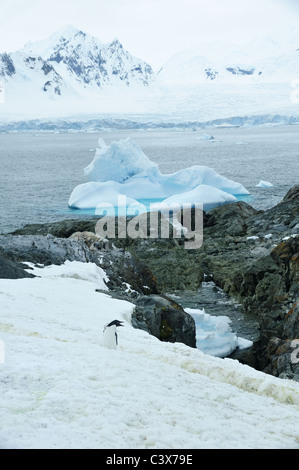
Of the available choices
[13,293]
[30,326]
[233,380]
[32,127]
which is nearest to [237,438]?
[233,380]

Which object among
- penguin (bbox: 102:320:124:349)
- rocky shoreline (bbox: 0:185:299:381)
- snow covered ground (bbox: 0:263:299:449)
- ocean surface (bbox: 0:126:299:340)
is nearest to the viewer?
snow covered ground (bbox: 0:263:299:449)

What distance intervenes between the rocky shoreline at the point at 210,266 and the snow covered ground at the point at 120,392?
215 centimetres

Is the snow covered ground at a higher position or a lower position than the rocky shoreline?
higher

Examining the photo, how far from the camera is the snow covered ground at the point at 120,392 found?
17.1ft

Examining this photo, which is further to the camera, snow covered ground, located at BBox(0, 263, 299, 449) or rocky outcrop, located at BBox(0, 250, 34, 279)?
rocky outcrop, located at BBox(0, 250, 34, 279)

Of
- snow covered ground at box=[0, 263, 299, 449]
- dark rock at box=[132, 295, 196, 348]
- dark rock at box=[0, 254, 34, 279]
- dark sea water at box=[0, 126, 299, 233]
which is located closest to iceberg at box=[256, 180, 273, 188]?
dark sea water at box=[0, 126, 299, 233]

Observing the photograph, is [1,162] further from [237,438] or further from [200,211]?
[237,438]

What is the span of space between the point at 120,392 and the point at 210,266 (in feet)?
50.4

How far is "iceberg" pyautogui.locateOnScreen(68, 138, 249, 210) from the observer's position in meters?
38.0

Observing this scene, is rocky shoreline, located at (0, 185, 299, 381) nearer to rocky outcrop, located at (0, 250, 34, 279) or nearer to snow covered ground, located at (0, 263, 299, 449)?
rocky outcrop, located at (0, 250, 34, 279)

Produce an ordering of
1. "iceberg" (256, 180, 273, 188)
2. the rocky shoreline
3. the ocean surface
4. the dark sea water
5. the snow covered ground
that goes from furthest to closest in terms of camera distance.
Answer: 1. "iceberg" (256, 180, 273, 188)
2. the dark sea water
3. the ocean surface
4. the rocky shoreline
5. the snow covered ground

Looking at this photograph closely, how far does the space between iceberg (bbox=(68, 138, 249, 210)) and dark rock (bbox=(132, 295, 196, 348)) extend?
23.8 meters

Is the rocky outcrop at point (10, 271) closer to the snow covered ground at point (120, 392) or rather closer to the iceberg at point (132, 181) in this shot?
the snow covered ground at point (120, 392)

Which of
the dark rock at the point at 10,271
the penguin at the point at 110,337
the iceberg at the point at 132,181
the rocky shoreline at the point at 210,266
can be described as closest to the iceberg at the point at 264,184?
the iceberg at the point at 132,181
